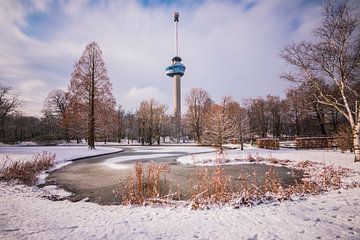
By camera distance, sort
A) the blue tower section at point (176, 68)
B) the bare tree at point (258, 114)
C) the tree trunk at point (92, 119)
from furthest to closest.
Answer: the blue tower section at point (176, 68), the bare tree at point (258, 114), the tree trunk at point (92, 119)

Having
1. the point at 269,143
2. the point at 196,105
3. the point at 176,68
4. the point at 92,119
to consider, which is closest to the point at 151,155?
the point at 92,119

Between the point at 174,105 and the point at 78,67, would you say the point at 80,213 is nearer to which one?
the point at 78,67

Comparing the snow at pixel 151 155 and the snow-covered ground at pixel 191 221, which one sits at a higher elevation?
the snow-covered ground at pixel 191 221

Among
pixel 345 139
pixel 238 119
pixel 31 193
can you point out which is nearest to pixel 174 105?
pixel 238 119

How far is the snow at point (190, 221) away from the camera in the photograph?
4055mm

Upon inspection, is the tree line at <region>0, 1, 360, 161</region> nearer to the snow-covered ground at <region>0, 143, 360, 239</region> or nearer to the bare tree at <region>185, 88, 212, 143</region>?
the bare tree at <region>185, 88, 212, 143</region>

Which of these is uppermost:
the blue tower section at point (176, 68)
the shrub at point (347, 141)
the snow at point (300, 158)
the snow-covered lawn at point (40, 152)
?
the blue tower section at point (176, 68)

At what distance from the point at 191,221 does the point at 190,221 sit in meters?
0.02

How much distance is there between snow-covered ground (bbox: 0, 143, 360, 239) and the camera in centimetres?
405

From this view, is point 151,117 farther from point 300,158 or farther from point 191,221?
point 191,221

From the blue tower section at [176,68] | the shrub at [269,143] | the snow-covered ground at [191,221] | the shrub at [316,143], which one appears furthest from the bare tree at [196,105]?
the blue tower section at [176,68]

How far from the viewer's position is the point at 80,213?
18.5 feet

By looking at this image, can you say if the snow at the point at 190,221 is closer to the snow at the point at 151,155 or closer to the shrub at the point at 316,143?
the snow at the point at 151,155

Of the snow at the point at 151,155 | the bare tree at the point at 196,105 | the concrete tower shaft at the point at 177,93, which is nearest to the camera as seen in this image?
the snow at the point at 151,155
